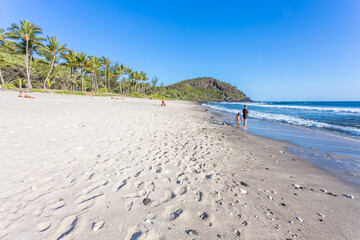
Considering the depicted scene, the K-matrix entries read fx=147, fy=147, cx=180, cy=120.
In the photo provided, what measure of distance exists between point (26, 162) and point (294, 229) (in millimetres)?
5545

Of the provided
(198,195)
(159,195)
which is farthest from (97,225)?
(198,195)

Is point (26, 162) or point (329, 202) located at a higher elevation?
point (26, 162)

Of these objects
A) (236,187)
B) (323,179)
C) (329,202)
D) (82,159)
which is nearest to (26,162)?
(82,159)

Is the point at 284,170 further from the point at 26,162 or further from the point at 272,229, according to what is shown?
the point at 26,162

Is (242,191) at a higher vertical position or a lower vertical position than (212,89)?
lower

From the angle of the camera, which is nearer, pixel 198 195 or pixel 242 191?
pixel 198 195

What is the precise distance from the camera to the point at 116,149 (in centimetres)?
480

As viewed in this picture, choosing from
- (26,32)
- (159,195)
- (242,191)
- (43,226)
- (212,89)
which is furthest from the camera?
(212,89)

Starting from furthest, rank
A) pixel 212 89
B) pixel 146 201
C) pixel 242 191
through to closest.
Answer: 1. pixel 212 89
2. pixel 242 191
3. pixel 146 201

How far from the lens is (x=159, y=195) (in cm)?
276

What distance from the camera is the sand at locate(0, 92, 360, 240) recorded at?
2.04 m

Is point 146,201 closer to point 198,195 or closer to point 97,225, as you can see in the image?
point 97,225

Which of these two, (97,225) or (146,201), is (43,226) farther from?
(146,201)

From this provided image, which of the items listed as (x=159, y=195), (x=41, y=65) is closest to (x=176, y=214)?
(x=159, y=195)
